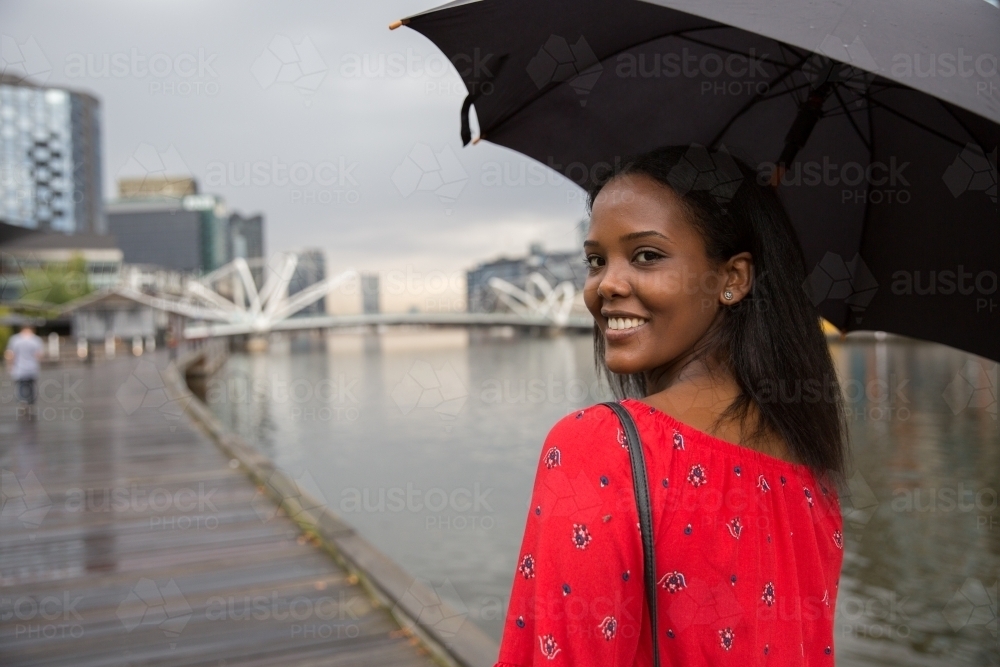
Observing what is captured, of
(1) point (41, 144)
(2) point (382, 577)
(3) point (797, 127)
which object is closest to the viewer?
(3) point (797, 127)

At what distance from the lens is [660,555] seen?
83cm

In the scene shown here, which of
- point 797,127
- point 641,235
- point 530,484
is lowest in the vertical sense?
point 530,484

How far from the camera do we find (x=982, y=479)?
10.1 m

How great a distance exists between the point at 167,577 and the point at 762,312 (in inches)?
147

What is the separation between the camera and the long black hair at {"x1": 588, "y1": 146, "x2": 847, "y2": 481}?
3.20 ft

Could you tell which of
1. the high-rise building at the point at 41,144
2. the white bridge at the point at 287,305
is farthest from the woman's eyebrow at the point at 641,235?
the white bridge at the point at 287,305

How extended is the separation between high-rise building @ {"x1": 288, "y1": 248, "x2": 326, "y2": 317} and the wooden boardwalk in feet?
202

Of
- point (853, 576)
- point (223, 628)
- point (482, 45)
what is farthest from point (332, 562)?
point (853, 576)

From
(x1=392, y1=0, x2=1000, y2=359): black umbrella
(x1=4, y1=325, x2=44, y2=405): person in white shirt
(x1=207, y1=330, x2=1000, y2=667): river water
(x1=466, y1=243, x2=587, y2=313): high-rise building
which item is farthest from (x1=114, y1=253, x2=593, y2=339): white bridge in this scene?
(x1=392, y1=0, x2=1000, y2=359): black umbrella

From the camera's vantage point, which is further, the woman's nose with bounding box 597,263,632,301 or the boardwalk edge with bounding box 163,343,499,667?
the boardwalk edge with bounding box 163,343,499,667

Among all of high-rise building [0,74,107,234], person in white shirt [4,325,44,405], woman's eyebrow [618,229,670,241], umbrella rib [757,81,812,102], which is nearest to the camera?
woman's eyebrow [618,229,670,241]

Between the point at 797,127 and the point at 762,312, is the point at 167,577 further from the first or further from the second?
the point at 762,312

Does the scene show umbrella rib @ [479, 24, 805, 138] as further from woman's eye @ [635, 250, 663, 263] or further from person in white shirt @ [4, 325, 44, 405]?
person in white shirt @ [4, 325, 44, 405]

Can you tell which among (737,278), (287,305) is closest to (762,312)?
(737,278)
